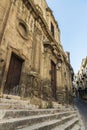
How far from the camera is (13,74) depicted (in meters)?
5.74

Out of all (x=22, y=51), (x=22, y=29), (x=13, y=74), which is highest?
(x=22, y=29)

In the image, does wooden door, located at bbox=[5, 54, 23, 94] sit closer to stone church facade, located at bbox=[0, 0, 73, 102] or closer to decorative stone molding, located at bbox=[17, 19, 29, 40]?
stone church facade, located at bbox=[0, 0, 73, 102]

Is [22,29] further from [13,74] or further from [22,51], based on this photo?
[13,74]

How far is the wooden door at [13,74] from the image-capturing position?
530 cm

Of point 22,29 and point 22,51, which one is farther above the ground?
point 22,29

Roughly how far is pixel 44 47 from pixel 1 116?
24.4 feet

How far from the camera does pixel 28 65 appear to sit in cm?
664

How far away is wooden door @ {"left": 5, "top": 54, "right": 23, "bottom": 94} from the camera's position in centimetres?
530

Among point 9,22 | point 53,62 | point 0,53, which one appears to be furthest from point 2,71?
point 53,62

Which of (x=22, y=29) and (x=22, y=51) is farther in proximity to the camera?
(x=22, y=29)

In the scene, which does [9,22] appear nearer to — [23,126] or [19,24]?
[19,24]

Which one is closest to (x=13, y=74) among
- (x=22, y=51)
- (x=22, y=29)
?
(x=22, y=51)

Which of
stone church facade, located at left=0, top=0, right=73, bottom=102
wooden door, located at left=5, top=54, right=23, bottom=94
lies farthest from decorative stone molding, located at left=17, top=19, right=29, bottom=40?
wooden door, located at left=5, top=54, right=23, bottom=94

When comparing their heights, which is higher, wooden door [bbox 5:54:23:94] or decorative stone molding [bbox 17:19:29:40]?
decorative stone molding [bbox 17:19:29:40]
